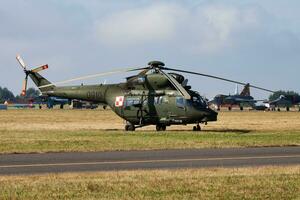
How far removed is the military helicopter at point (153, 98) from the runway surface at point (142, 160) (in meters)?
12.2

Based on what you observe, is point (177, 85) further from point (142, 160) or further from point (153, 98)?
point (142, 160)

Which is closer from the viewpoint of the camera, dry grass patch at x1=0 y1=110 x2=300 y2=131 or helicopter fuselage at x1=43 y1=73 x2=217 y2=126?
helicopter fuselage at x1=43 y1=73 x2=217 y2=126

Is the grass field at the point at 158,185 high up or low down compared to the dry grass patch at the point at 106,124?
down

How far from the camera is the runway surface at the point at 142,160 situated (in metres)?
16.8

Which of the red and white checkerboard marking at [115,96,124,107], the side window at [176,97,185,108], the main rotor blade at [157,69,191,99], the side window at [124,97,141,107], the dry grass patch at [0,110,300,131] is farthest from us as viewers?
the dry grass patch at [0,110,300,131]

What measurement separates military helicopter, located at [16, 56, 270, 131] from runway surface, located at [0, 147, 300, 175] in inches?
480

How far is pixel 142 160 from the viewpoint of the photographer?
1872 cm

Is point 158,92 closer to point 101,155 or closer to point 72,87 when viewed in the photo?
point 72,87

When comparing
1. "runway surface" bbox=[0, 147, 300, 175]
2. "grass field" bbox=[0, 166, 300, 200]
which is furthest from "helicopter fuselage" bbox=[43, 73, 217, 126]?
"grass field" bbox=[0, 166, 300, 200]

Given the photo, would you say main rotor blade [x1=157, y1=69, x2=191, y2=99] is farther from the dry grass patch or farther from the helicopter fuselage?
the dry grass patch

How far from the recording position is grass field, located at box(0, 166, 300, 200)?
11.4 metres

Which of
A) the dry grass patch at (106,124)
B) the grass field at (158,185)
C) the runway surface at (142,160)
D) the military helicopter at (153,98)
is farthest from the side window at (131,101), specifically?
the grass field at (158,185)

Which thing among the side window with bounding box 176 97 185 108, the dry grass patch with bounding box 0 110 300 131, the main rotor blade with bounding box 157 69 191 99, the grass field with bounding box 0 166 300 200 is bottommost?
the grass field with bounding box 0 166 300 200

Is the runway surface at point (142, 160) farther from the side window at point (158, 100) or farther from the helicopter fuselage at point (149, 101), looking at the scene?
the side window at point (158, 100)
